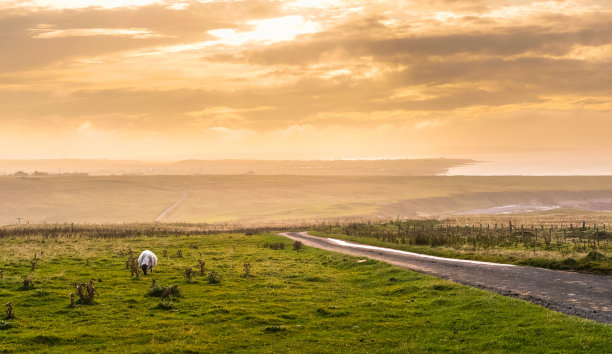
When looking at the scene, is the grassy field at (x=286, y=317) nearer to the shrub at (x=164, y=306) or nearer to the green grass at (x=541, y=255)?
the shrub at (x=164, y=306)

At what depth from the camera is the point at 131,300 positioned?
2856 cm

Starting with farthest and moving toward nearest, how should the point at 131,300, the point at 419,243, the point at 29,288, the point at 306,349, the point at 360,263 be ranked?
the point at 419,243, the point at 360,263, the point at 29,288, the point at 131,300, the point at 306,349

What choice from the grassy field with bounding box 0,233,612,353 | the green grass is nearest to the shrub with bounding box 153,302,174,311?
the grassy field with bounding box 0,233,612,353

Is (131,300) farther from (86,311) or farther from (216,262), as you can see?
(216,262)

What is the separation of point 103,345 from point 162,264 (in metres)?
26.1

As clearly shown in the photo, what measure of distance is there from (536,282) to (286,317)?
15.0 meters

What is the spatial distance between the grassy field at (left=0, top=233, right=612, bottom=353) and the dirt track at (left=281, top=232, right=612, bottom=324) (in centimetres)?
172

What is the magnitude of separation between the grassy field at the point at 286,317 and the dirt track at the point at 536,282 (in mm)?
1718

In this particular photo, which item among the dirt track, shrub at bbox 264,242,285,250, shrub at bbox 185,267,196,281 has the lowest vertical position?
shrub at bbox 264,242,285,250

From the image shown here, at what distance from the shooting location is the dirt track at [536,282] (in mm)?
23125

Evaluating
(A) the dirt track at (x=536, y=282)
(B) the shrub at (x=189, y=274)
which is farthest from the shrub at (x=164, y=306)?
(A) the dirt track at (x=536, y=282)

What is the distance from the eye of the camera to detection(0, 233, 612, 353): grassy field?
19594mm

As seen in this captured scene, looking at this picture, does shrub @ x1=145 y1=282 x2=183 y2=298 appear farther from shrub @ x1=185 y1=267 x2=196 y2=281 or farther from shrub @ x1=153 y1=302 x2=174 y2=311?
shrub @ x1=185 y1=267 x2=196 y2=281

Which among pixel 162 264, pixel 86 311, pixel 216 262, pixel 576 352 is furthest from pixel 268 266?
pixel 576 352
